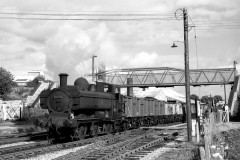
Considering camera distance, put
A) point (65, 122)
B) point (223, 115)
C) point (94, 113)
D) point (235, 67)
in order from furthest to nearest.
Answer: point (235, 67) < point (223, 115) < point (94, 113) < point (65, 122)

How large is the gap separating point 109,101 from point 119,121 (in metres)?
2.38

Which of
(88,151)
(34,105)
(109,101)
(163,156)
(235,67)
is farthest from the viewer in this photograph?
(235,67)

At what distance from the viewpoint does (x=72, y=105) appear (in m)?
17.1

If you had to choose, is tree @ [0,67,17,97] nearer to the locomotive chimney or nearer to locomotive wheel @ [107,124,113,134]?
locomotive wheel @ [107,124,113,134]

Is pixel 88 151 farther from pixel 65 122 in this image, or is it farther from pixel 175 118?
pixel 175 118

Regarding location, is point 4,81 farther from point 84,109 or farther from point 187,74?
point 187,74

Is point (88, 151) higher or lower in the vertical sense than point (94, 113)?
lower

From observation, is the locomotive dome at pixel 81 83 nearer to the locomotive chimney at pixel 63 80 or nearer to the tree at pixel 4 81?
the locomotive chimney at pixel 63 80

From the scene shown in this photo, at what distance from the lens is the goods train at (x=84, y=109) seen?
17.1 meters

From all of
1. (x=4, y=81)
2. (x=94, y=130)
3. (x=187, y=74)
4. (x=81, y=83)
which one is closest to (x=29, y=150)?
(x=94, y=130)

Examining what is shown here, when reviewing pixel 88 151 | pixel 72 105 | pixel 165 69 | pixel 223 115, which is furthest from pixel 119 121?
pixel 165 69

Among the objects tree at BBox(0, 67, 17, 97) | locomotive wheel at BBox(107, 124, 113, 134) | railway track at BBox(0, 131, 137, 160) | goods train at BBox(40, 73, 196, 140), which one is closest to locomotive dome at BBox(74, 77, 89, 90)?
goods train at BBox(40, 73, 196, 140)

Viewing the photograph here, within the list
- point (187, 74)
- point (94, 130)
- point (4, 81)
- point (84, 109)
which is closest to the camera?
point (187, 74)

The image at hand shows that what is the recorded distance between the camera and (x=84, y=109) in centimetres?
1822
